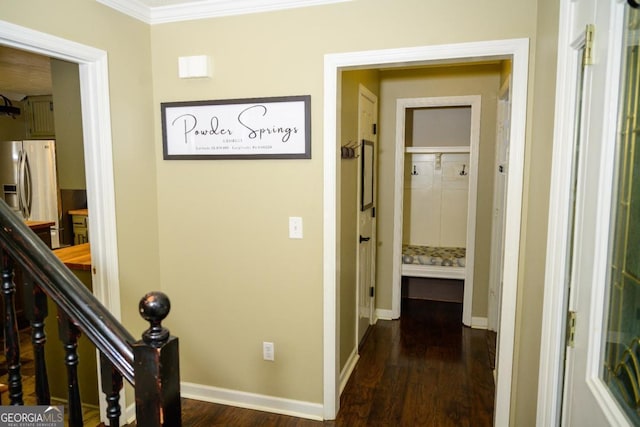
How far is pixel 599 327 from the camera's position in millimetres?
1205

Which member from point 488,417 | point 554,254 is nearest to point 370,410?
point 488,417

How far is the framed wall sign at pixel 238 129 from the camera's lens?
7.98 ft

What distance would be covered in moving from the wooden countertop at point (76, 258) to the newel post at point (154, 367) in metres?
1.90

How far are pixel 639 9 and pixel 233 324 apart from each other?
248 cm

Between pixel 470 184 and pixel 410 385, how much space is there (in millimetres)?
1970

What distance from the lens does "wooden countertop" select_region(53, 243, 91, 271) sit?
2.59m

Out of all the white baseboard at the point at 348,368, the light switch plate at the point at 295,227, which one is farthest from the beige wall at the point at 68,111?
the white baseboard at the point at 348,368

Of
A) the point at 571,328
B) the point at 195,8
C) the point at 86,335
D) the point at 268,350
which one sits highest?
the point at 195,8

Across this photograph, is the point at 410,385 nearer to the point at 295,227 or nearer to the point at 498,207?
the point at 295,227

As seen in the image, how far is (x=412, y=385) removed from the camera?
3.02 meters

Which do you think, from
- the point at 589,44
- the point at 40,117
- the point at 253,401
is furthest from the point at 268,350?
the point at 40,117

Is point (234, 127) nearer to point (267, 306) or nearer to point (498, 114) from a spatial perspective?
point (267, 306)

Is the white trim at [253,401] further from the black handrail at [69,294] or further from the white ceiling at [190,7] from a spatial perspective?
the white ceiling at [190,7]

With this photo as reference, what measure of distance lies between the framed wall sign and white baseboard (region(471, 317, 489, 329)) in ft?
8.83
